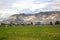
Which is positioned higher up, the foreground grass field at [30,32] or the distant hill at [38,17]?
the distant hill at [38,17]

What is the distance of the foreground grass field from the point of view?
5352 mm

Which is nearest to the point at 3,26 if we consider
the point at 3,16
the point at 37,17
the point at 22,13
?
the point at 3,16

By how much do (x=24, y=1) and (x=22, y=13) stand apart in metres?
0.37

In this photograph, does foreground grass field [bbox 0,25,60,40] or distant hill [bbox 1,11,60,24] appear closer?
foreground grass field [bbox 0,25,60,40]

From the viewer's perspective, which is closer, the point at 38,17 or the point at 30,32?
the point at 30,32

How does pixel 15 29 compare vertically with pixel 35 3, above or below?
below

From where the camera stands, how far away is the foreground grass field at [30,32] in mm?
5352

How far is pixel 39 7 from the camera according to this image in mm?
5652

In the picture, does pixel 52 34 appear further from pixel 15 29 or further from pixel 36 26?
pixel 15 29

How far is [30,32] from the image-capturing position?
18.0ft

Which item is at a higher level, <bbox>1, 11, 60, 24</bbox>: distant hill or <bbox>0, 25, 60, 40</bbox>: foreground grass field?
<bbox>1, 11, 60, 24</bbox>: distant hill

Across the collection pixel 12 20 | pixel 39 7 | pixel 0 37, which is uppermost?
pixel 39 7

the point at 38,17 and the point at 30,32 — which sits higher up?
the point at 38,17

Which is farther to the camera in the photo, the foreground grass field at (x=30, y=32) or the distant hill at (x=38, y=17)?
the distant hill at (x=38, y=17)
